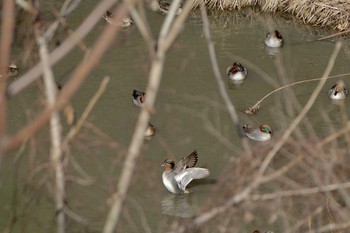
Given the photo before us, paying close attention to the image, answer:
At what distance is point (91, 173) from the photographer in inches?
339

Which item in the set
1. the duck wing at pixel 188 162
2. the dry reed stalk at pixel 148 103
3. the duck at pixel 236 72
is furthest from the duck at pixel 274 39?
the dry reed stalk at pixel 148 103

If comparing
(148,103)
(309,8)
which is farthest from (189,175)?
(148,103)

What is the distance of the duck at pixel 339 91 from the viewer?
10586mm

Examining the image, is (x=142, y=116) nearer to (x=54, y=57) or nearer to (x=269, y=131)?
(x=54, y=57)

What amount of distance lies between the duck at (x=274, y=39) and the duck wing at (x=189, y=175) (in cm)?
358

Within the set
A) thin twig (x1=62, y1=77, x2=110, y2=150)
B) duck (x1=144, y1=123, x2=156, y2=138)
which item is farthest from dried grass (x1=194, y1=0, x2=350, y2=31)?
thin twig (x1=62, y1=77, x2=110, y2=150)

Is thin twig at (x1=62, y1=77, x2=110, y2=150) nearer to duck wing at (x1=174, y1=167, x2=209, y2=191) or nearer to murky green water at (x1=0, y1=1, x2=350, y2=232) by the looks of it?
murky green water at (x1=0, y1=1, x2=350, y2=232)

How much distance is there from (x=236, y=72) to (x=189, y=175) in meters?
2.71

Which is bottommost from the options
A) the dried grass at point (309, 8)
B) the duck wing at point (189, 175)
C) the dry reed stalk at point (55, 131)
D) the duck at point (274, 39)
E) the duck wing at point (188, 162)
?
the dry reed stalk at point (55, 131)

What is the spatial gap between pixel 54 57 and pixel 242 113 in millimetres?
9034

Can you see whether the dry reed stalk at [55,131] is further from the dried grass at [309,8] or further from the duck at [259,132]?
the dried grass at [309,8]

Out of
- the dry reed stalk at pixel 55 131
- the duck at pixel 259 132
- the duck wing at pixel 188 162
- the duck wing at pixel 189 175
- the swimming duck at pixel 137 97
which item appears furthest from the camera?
the swimming duck at pixel 137 97

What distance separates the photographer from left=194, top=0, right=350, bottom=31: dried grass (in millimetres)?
12930

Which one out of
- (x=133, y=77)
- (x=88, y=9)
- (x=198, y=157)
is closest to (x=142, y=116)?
(x=198, y=157)
